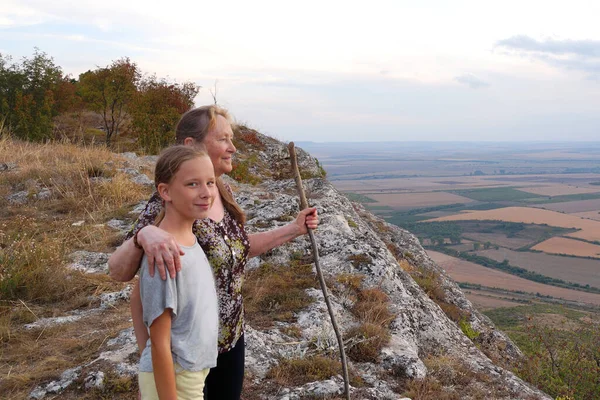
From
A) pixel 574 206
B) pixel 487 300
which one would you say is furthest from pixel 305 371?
pixel 574 206

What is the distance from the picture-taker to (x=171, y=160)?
1.93 metres

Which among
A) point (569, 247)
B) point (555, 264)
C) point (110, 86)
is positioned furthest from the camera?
point (569, 247)

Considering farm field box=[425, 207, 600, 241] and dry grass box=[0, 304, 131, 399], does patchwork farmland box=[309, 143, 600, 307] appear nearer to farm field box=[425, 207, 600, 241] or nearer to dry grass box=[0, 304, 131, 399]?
farm field box=[425, 207, 600, 241]

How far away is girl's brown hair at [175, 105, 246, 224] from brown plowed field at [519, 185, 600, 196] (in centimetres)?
12706

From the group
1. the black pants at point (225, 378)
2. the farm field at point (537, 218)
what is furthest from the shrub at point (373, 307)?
the farm field at point (537, 218)

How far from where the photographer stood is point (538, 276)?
175ft

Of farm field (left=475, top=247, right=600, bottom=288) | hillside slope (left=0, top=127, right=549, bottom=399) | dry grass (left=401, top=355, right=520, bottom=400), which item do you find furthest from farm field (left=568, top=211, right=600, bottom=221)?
dry grass (left=401, top=355, right=520, bottom=400)

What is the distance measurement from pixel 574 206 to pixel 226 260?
11378 cm

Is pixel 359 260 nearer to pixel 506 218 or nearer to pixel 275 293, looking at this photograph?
pixel 275 293

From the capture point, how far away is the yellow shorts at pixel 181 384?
6.20ft

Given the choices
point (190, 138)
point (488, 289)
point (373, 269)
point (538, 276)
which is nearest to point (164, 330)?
point (190, 138)

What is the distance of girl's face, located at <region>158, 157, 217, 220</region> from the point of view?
1.94m

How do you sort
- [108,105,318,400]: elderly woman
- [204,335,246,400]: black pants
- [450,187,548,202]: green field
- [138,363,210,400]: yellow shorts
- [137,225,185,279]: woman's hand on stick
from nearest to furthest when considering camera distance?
1. [137,225,185,279]: woman's hand on stick
2. [138,363,210,400]: yellow shorts
3. [108,105,318,400]: elderly woman
4. [204,335,246,400]: black pants
5. [450,187,548,202]: green field

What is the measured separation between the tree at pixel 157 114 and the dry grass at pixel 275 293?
10491mm
